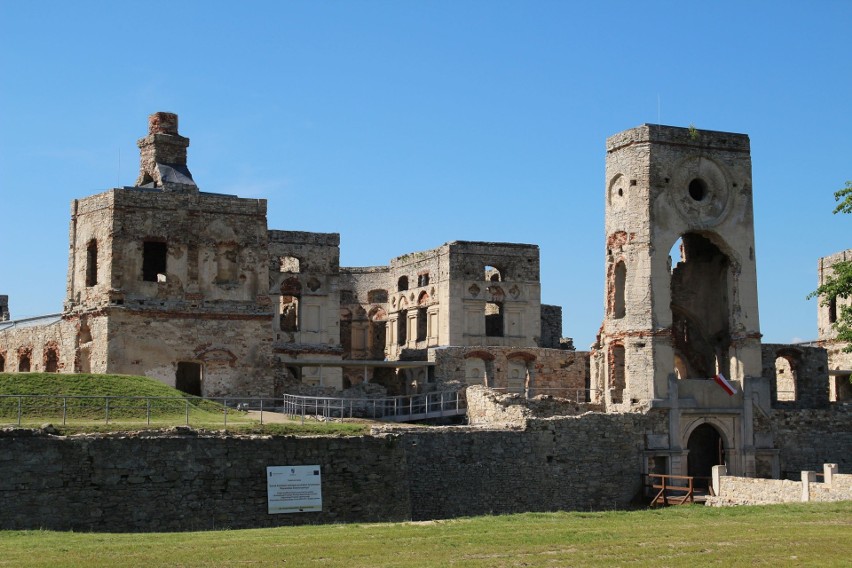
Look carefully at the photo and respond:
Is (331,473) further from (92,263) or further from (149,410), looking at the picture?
(92,263)

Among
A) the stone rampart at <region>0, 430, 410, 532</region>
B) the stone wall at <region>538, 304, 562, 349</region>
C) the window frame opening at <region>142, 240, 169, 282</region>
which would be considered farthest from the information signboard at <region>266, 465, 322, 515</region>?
the stone wall at <region>538, 304, 562, 349</region>

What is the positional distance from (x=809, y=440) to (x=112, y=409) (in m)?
22.7

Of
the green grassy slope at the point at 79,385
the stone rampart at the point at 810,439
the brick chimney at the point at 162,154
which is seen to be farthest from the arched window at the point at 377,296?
the green grassy slope at the point at 79,385

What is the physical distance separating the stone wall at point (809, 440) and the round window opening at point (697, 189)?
7488 millimetres

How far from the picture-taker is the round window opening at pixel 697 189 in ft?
144

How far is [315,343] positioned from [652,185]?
1973 centimetres

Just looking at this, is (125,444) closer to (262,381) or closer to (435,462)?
(435,462)

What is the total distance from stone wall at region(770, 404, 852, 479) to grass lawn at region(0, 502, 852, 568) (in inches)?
582

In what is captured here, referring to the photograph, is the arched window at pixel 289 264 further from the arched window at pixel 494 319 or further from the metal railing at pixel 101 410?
the metal railing at pixel 101 410

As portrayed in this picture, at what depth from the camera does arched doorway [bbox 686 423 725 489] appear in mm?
44094

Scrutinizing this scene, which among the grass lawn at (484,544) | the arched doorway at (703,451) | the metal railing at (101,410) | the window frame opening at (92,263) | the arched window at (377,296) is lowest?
the grass lawn at (484,544)

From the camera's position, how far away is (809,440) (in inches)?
1698

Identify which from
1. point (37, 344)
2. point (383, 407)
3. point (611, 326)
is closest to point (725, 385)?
point (611, 326)

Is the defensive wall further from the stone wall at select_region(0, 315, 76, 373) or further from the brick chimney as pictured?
the brick chimney
